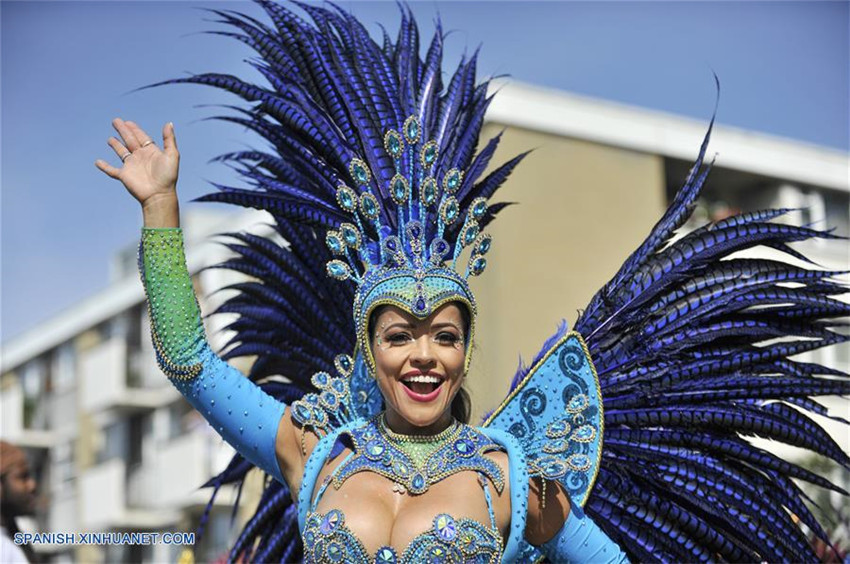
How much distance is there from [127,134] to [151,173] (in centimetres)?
22

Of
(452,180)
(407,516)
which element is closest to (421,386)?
(407,516)

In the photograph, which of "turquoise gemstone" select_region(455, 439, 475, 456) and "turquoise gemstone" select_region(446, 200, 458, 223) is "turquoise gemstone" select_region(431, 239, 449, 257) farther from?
"turquoise gemstone" select_region(455, 439, 475, 456)

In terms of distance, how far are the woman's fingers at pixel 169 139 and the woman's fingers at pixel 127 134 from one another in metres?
0.09

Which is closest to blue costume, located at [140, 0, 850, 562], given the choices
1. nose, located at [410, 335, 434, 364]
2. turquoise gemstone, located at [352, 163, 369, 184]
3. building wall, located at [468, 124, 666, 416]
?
turquoise gemstone, located at [352, 163, 369, 184]

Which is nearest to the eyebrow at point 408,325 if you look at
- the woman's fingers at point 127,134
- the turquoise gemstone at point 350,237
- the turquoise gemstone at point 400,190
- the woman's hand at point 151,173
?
the turquoise gemstone at point 350,237

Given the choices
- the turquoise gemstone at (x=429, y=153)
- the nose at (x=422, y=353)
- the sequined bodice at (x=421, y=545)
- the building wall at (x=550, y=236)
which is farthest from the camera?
the building wall at (x=550, y=236)

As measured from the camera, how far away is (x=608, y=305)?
4672 mm

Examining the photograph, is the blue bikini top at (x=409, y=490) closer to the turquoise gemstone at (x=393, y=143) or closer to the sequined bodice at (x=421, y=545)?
the sequined bodice at (x=421, y=545)

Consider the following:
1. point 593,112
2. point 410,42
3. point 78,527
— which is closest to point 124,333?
point 78,527

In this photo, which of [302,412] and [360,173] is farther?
[360,173]

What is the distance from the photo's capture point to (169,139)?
13.8ft

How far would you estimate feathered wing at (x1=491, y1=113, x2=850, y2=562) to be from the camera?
4527 mm

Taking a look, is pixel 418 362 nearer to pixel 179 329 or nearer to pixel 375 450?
pixel 375 450

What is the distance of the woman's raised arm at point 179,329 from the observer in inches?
161
